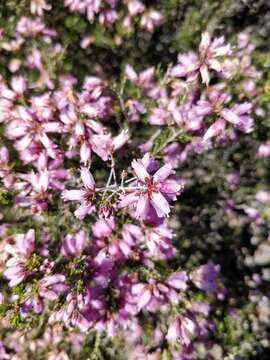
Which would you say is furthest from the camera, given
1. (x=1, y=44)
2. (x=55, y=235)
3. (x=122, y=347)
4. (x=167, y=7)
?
(x=167, y=7)

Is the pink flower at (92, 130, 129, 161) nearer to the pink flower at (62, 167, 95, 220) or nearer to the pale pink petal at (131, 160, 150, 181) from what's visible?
the pink flower at (62, 167, 95, 220)

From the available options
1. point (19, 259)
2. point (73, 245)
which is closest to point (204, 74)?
point (73, 245)

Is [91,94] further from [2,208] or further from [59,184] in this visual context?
[2,208]

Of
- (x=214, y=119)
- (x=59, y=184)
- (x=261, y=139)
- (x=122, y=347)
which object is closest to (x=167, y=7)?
(x=261, y=139)

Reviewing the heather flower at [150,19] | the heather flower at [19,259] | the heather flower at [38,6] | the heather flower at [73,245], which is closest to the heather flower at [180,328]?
the heather flower at [73,245]

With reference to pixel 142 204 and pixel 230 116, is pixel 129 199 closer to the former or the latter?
pixel 142 204

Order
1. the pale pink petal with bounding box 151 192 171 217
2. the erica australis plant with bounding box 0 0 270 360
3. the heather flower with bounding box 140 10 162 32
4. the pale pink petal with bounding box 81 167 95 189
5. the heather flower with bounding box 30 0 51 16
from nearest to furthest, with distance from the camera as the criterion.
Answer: the pale pink petal with bounding box 151 192 171 217 → the pale pink petal with bounding box 81 167 95 189 → the erica australis plant with bounding box 0 0 270 360 → the heather flower with bounding box 30 0 51 16 → the heather flower with bounding box 140 10 162 32

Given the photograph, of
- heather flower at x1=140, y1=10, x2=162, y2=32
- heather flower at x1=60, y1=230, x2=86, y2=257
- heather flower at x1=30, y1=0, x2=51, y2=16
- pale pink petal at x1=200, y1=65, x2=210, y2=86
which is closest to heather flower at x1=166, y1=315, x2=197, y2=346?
heather flower at x1=60, y1=230, x2=86, y2=257

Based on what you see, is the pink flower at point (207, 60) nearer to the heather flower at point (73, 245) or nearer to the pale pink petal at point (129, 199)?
the pale pink petal at point (129, 199)

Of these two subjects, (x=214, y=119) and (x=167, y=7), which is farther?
(x=167, y=7)
